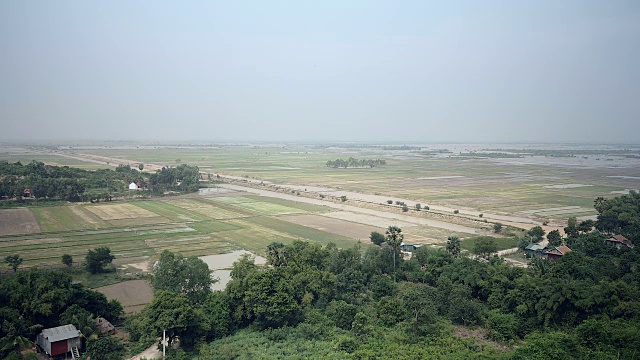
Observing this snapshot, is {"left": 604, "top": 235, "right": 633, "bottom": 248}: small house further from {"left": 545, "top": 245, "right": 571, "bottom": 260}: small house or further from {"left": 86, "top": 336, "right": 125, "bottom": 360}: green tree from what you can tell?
{"left": 86, "top": 336, "right": 125, "bottom": 360}: green tree

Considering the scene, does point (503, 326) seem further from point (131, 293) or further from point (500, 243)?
point (131, 293)

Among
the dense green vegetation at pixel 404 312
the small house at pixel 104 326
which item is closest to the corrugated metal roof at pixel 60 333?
the small house at pixel 104 326

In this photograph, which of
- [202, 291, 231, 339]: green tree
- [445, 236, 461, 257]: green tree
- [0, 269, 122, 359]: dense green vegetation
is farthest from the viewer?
[445, 236, 461, 257]: green tree

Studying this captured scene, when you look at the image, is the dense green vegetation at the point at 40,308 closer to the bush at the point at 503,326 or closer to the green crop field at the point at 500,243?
the bush at the point at 503,326

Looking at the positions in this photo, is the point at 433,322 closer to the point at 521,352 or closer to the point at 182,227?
the point at 521,352

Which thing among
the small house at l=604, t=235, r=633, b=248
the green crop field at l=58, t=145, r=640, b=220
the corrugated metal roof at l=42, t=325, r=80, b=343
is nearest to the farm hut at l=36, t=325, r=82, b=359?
the corrugated metal roof at l=42, t=325, r=80, b=343

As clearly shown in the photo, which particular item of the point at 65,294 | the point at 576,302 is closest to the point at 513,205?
the point at 576,302
